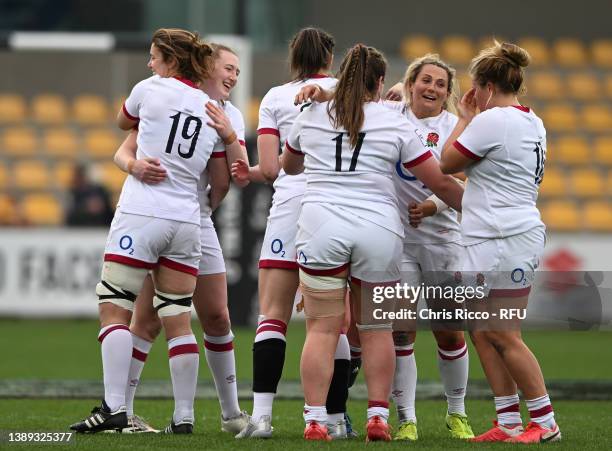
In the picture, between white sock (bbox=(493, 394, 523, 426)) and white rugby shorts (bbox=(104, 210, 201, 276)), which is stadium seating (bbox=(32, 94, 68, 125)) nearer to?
white rugby shorts (bbox=(104, 210, 201, 276))

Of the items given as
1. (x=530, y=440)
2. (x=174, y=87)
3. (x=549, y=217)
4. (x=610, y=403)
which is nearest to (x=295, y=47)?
(x=174, y=87)

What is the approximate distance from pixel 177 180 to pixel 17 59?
14257 mm

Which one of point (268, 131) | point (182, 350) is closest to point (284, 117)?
point (268, 131)

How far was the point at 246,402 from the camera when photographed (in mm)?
7742

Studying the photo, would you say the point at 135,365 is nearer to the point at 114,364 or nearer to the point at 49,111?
the point at 114,364

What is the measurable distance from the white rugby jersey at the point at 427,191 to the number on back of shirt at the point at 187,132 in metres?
0.95

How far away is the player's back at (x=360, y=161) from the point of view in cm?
553

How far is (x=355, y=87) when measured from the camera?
5555mm

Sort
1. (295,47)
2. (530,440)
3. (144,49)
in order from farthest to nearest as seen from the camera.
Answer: (144,49) < (295,47) < (530,440)

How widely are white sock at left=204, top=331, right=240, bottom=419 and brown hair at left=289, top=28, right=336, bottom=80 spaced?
1.37m

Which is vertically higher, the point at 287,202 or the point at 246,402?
the point at 287,202

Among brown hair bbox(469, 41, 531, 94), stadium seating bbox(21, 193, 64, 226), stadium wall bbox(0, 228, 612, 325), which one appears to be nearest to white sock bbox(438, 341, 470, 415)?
brown hair bbox(469, 41, 531, 94)

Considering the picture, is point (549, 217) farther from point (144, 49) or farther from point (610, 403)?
point (610, 403)

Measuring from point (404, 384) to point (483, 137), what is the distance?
51.2 inches
